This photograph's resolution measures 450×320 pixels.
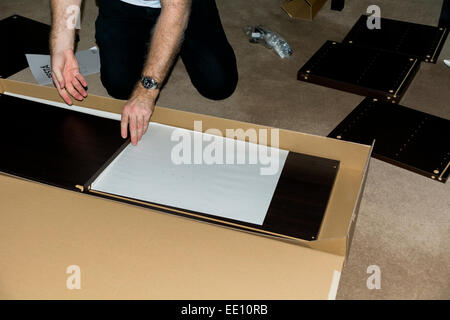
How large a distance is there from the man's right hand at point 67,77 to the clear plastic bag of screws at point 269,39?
97 cm

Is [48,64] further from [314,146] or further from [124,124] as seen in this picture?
[314,146]

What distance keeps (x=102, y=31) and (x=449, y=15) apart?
156 cm

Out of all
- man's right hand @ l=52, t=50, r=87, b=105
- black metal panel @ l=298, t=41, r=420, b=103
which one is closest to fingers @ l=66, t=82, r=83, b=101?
man's right hand @ l=52, t=50, r=87, b=105

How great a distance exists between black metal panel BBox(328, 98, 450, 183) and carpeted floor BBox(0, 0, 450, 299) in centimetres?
3

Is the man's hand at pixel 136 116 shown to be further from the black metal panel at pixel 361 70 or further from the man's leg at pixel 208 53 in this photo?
the black metal panel at pixel 361 70

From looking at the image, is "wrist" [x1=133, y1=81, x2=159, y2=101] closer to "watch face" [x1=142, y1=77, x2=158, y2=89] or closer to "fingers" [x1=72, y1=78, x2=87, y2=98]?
"watch face" [x1=142, y1=77, x2=158, y2=89]

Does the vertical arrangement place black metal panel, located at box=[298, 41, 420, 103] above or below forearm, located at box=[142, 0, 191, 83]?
below

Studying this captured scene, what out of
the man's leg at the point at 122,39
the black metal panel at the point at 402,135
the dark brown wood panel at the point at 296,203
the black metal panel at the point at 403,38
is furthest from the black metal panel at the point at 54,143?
the black metal panel at the point at 403,38

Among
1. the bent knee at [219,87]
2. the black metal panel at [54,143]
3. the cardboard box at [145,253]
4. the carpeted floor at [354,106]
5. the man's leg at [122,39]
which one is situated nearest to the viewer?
the cardboard box at [145,253]

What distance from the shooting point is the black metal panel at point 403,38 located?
1938 mm

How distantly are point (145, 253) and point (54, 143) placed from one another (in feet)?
1.49

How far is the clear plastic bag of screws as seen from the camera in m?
1.97

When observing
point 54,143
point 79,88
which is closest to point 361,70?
point 79,88
